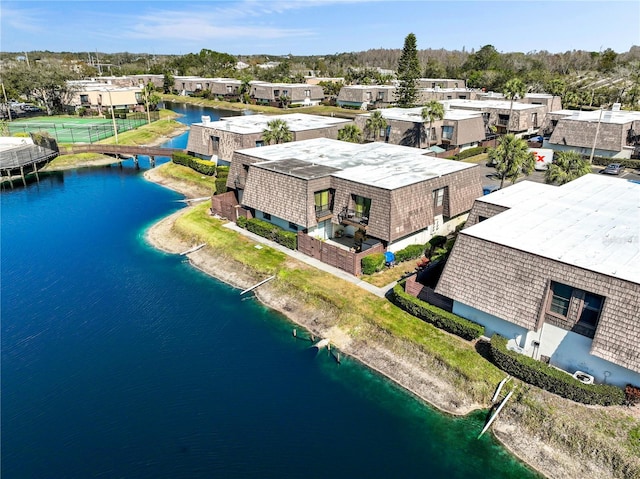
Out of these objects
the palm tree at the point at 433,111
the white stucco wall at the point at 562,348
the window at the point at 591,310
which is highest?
the palm tree at the point at 433,111

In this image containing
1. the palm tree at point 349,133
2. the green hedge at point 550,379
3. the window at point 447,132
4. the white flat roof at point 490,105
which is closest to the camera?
the green hedge at point 550,379

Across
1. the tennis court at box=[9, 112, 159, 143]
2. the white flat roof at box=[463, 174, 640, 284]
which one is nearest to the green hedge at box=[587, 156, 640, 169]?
the white flat roof at box=[463, 174, 640, 284]

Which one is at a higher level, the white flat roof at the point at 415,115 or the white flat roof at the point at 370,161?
the white flat roof at the point at 415,115

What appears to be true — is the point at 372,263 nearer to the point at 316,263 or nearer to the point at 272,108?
the point at 316,263

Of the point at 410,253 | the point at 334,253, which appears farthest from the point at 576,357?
the point at 334,253

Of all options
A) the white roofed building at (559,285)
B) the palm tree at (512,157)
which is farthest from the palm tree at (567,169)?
the white roofed building at (559,285)

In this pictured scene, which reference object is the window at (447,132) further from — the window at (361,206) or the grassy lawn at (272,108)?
the grassy lawn at (272,108)
